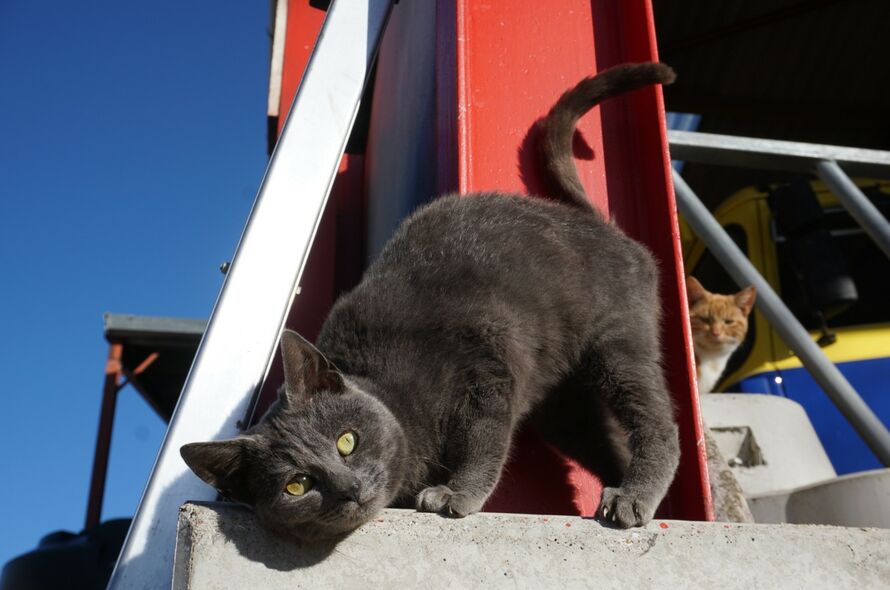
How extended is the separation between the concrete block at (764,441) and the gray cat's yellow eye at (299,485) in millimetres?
2172

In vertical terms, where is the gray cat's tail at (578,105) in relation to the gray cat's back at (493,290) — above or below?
above

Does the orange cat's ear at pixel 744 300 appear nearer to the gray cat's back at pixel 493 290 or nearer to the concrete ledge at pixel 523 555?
the gray cat's back at pixel 493 290

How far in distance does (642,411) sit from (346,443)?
689 millimetres

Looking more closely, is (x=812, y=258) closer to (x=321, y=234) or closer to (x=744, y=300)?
(x=744, y=300)

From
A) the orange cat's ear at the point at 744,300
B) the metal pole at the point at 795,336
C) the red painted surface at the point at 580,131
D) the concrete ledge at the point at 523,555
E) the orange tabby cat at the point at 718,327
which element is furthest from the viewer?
the orange tabby cat at the point at 718,327

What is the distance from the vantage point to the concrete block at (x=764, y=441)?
3186mm

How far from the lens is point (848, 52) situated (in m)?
6.02

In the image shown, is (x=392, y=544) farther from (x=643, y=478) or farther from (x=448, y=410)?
(x=643, y=478)

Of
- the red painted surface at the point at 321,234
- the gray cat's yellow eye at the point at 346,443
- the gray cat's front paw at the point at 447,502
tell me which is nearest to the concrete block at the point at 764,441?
the red painted surface at the point at 321,234

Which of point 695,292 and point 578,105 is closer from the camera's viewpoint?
point 578,105

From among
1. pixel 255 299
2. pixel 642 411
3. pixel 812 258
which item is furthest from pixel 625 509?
pixel 812 258

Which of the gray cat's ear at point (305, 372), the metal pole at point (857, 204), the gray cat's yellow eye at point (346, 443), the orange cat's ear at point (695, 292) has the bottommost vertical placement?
the gray cat's yellow eye at point (346, 443)

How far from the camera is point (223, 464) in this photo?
4.66 feet

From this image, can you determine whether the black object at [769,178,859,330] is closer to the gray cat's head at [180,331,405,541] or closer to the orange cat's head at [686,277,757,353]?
the orange cat's head at [686,277,757,353]
